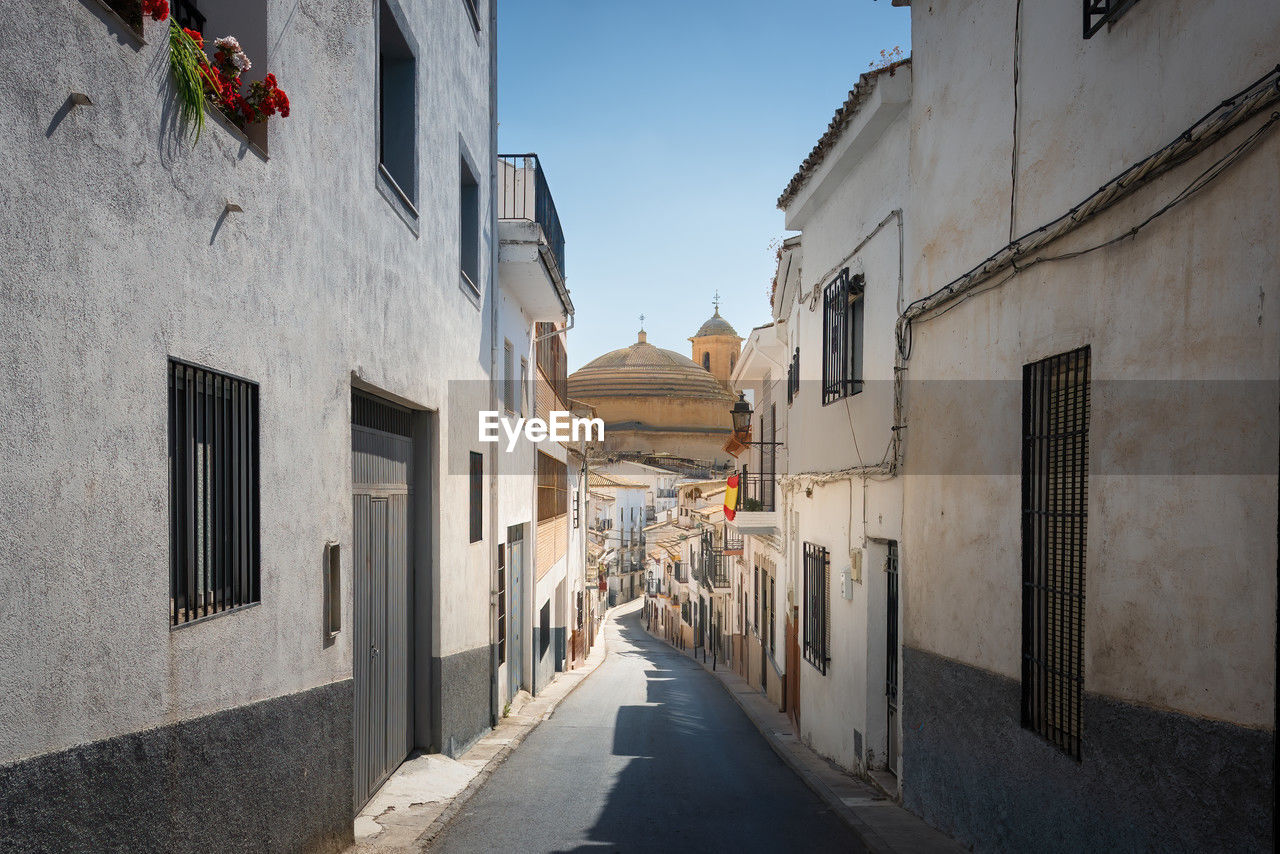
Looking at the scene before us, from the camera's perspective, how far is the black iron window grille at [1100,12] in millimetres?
5359

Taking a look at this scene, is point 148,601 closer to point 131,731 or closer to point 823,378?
point 131,731

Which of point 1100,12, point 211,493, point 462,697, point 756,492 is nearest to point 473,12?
point 462,697

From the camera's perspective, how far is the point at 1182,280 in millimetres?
4711

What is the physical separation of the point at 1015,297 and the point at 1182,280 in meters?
1.91

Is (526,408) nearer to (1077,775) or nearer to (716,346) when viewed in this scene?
(1077,775)

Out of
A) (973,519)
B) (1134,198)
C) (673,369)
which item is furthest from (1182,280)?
(673,369)

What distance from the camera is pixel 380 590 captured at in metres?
7.97

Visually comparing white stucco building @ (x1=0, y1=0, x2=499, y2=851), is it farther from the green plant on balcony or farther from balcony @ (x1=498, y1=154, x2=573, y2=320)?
balcony @ (x1=498, y1=154, x2=573, y2=320)

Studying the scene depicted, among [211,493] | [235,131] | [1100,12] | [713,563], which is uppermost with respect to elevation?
[1100,12]

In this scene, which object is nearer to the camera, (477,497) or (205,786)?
(205,786)

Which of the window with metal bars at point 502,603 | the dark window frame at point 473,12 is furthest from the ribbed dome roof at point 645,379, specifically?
the dark window frame at point 473,12

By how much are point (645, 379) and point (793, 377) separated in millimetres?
Result: 48412

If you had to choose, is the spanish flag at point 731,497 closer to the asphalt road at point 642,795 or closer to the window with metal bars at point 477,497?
the asphalt road at point 642,795

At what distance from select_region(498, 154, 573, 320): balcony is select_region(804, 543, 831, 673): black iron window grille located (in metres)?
4.69
